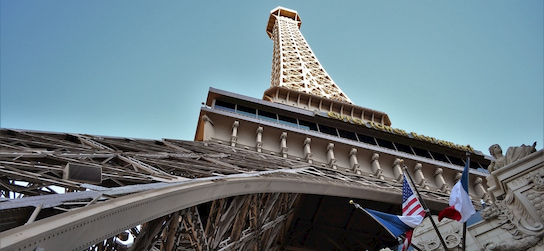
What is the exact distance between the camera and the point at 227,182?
1033 cm

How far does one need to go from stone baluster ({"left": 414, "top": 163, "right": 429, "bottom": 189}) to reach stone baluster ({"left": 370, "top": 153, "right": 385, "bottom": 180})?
2.26 meters

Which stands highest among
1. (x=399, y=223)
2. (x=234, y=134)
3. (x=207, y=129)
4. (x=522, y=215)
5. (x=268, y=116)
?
(x=268, y=116)

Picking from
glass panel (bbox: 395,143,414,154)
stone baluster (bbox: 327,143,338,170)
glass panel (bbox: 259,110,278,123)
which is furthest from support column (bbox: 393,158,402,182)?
glass panel (bbox: 259,110,278,123)

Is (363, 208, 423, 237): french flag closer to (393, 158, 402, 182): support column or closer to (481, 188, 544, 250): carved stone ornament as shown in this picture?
(481, 188, 544, 250): carved stone ornament

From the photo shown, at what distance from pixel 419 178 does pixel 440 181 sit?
1.67 metres

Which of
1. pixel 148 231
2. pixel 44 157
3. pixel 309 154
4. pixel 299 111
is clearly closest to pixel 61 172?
pixel 44 157

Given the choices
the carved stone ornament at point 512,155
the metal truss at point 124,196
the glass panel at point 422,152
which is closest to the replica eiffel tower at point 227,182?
the metal truss at point 124,196

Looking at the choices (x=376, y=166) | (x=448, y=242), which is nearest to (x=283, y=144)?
(x=376, y=166)

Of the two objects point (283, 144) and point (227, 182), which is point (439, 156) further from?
point (227, 182)

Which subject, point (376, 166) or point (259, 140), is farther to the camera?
point (376, 166)

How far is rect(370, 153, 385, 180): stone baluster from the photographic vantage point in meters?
24.6

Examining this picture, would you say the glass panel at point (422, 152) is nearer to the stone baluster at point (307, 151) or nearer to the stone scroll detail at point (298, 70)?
the stone baluster at point (307, 151)

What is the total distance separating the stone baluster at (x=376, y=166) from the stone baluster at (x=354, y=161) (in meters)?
0.99

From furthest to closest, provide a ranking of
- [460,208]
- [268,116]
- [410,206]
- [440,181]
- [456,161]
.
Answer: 1. [456,161]
2. [268,116]
3. [440,181]
4. [410,206]
5. [460,208]
